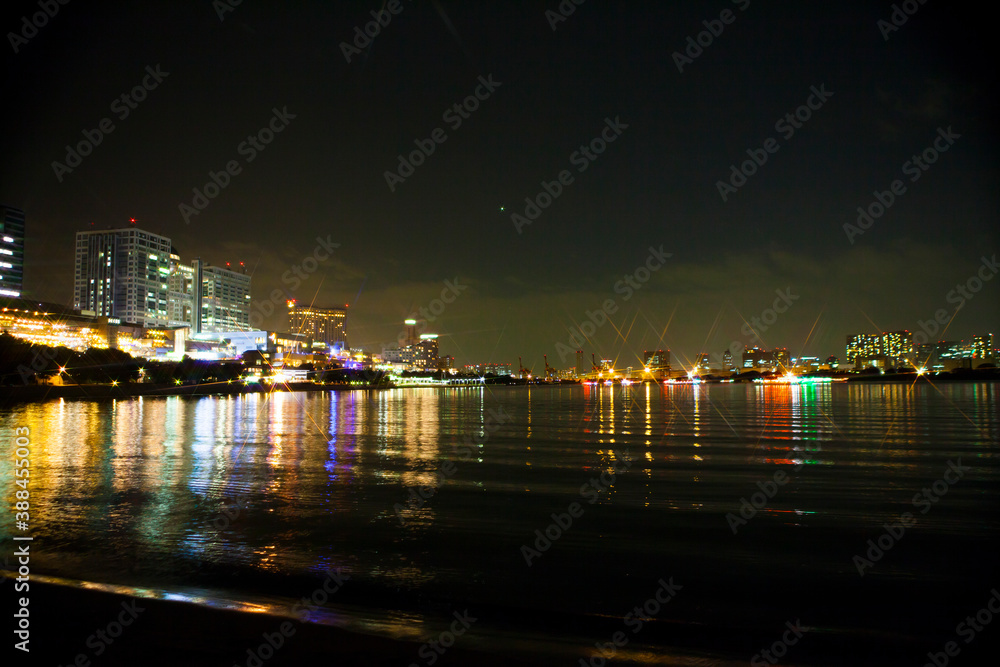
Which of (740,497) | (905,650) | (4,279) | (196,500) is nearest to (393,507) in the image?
(196,500)

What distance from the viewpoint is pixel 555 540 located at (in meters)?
9.20

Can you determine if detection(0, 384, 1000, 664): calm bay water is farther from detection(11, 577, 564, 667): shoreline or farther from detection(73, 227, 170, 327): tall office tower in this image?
detection(73, 227, 170, 327): tall office tower

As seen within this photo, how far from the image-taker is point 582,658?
5359 millimetres

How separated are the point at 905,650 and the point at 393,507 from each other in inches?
317

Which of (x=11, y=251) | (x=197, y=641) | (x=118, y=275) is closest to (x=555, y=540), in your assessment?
(x=197, y=641)

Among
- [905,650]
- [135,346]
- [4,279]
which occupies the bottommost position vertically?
[905,650]

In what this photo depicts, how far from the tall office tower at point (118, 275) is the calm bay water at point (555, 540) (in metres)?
179

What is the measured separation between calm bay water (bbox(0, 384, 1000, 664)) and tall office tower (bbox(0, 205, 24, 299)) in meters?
173

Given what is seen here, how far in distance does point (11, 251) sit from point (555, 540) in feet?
640

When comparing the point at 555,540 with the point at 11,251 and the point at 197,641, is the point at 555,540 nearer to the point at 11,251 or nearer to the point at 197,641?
the point at 197,641

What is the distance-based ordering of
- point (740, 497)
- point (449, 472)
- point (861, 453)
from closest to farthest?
point (740, 497)
point (449, 472)
point (861, 453)

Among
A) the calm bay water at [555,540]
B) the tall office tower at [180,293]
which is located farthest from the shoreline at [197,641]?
the tall office tower at [180,293]

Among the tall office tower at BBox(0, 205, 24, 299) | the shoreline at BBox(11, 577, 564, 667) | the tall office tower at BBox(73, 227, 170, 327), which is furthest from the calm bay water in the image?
the tall office tower at BBox(73, 227, 170, 327)

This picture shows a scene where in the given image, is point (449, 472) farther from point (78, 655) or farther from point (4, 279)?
point (4, 279)
